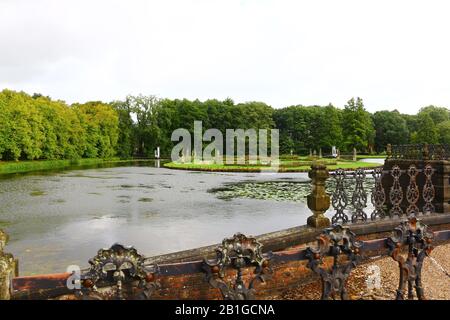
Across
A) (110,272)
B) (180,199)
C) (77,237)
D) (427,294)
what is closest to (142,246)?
(77,237)

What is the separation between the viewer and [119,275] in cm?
244

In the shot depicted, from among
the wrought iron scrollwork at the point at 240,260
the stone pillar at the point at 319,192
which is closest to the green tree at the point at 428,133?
the stone pillar at the point at 319,192

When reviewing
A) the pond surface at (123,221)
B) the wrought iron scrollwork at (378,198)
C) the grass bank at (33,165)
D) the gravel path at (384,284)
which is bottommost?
the pond surface at (123,221)

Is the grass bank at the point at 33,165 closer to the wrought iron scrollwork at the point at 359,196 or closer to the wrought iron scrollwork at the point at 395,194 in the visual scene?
the wrought iron scrollwork at the point at 359,196

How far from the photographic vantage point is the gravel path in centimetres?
514

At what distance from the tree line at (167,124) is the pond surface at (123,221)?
3278 centimetres

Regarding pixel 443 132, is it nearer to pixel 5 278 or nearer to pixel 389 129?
pixel 389 129

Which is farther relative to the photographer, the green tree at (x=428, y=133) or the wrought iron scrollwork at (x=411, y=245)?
the green tree at (x=428, y=133)

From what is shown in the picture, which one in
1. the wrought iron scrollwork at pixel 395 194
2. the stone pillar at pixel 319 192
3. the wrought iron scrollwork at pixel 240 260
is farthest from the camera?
the wrought iron scrollwork at pixel 395 194

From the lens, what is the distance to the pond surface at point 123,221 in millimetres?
8367

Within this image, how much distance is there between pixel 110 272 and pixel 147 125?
223 ft

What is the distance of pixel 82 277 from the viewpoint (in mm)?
2375

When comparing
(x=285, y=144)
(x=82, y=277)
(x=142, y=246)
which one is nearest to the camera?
(x=82, y=277)
